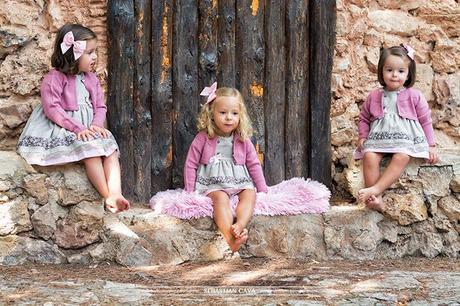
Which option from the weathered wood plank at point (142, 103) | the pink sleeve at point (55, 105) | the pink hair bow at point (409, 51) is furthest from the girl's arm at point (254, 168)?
the pink hair bow at point (409, 51)

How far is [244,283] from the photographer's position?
417 centimetres

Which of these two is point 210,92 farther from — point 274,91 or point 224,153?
point 274,91

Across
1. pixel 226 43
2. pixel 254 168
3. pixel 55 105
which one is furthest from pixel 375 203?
pixel 55 105

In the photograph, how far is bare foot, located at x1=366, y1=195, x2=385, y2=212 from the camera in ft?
15.6

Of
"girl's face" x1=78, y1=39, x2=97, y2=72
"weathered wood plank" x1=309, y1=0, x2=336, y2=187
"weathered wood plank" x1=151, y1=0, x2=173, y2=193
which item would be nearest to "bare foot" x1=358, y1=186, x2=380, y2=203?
"weathered wood plank" x1=309, y1=0, x2=336, y2=187

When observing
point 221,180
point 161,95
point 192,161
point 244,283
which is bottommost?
point 244,283

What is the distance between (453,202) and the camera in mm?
4934

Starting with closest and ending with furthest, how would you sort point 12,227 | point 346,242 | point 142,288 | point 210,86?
1. point 142,288
2. point 12,227
3. point 346,242
4. point 210,86

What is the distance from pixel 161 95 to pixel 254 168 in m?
0.82

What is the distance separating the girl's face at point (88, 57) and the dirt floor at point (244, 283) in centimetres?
123

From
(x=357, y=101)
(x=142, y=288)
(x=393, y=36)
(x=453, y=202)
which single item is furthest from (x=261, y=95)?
(x=142, y=288)

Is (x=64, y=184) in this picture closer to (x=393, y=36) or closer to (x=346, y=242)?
(x=346, y=242)

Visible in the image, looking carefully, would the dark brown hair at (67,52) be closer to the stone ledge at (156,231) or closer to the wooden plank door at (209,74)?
the wooden plank door at (209,74)

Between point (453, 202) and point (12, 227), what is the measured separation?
2730 mm
